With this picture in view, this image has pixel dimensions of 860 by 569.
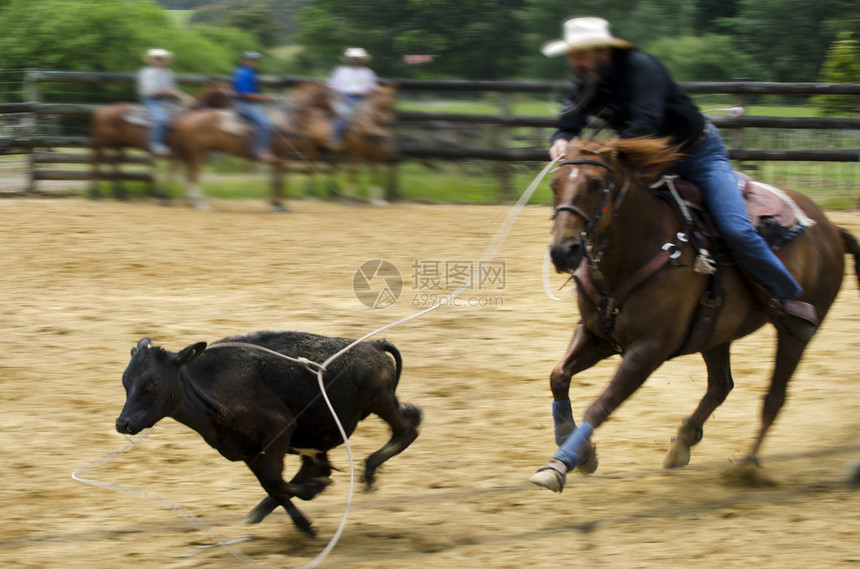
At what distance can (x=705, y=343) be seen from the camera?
5125mm

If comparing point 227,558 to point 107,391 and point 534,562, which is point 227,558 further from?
point 107,391

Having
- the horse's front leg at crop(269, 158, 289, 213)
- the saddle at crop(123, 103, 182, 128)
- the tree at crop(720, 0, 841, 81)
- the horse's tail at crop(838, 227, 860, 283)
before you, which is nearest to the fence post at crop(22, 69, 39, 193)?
the saddle at crop(123, 103, 182, 128)

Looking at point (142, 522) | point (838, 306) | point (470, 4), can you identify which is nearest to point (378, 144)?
point (838, 306)

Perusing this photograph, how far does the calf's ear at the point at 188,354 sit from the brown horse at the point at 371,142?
816 centimetres

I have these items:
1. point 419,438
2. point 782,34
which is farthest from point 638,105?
point 782,34

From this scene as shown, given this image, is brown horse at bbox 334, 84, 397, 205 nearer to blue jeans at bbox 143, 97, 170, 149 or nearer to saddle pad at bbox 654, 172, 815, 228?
blue jeans at bbox 143, 97, 170, 149

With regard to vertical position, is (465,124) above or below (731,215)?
below

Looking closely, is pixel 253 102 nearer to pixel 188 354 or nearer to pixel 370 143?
pixel 370 143

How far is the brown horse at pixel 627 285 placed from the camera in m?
4.45

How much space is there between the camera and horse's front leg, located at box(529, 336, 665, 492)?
4.31m

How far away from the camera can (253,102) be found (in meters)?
12.2

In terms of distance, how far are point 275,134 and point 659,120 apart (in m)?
8.08

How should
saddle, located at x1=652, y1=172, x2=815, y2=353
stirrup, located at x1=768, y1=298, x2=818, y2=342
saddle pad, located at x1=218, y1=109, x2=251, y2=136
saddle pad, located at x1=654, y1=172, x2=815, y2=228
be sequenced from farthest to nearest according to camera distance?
saddle pad, located at x1=218, y1=109, x2=251, y2=136 < stirrup, located at x1=768, y1=298, x2=818, y2=342 < saddle pad, located at x1=654, y1=172, x2=815, y2=228 < saddle, located at x1=652, y1=172, x2=815, y2=353

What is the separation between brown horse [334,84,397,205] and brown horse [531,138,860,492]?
293 inches
